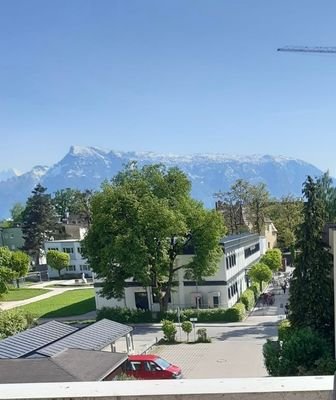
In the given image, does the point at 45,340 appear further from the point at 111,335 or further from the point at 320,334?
the point at 320,334

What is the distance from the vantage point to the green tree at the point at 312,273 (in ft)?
51.7

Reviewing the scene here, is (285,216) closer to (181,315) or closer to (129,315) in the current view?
(181,315)

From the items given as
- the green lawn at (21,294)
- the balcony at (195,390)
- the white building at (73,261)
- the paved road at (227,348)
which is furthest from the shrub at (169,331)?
the white building at (73,261)

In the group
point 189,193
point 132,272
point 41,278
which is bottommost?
point 41,278

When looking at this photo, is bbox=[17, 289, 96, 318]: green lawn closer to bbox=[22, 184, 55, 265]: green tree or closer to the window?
the window

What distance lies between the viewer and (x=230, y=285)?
104 feet

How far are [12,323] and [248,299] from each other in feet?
48.5

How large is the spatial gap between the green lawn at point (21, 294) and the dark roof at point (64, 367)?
93.3 ft

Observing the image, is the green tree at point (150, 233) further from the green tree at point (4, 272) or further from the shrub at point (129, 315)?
the green tree at point (4, 272)

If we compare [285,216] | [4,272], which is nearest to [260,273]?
[4,272]

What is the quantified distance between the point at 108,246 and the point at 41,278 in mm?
31559

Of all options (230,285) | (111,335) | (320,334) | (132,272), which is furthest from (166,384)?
(230,285)

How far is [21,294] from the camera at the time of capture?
144 feet

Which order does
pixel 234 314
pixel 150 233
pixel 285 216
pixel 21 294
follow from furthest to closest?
pixel 285 216 < pixel 21 294 < pixel 150 233 < pixel 234 314
